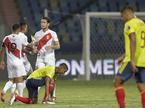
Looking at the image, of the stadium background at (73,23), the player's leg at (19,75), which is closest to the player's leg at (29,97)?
the player's leg at (19,75)

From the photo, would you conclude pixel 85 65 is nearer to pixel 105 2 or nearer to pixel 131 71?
pixel 105 2

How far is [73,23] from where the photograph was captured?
107 feet

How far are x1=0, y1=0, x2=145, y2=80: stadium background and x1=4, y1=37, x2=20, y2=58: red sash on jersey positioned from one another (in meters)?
9.15

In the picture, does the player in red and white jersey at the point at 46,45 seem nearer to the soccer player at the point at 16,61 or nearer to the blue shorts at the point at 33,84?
the soccer player at the point at 16,61

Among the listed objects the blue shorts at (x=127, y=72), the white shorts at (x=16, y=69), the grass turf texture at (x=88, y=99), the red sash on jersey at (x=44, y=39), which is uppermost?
the red sash on jersey at (x=44, y=39)

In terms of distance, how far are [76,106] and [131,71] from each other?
2.29 m

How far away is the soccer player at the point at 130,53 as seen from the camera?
35.6ft

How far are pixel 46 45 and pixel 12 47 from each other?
0.84 m

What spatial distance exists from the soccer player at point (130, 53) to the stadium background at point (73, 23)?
43.9 ft

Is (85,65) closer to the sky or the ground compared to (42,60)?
closer to the ground

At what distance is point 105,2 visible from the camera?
34000mm

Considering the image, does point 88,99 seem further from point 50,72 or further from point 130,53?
point 130,53

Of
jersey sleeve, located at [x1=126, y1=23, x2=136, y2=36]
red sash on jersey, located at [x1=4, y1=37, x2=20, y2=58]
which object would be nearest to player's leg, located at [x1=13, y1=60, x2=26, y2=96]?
red sash on jersey, located at [x1=4, y1=37, x2=20, y2=58]

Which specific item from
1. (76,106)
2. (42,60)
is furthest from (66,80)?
(76,106)
